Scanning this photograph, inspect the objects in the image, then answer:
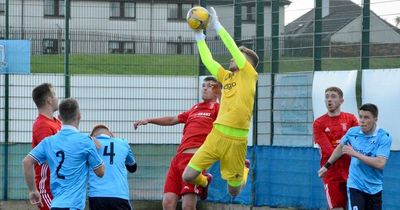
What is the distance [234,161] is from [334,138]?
112 inches

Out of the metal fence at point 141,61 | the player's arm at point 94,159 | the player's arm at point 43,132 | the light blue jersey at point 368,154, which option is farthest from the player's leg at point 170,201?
the metal fence at point 141,61

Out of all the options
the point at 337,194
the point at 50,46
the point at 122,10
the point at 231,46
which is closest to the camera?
the point at 231,46

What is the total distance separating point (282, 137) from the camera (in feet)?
52.6

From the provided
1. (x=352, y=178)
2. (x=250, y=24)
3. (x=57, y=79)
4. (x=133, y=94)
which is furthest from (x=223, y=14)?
(x=352, y=178)

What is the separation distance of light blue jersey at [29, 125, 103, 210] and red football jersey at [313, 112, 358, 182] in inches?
179

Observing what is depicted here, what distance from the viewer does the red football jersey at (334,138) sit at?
13258mm

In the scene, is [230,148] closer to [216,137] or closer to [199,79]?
[216,137]

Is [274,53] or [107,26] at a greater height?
[107,26]

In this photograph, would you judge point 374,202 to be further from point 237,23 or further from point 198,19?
point 237,23

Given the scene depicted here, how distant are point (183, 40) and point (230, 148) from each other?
7116mm

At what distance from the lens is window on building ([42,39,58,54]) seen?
1712cm

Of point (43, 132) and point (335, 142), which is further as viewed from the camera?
point (335, 142)

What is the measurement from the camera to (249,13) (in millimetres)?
16922

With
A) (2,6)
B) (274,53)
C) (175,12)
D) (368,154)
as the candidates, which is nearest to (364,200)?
(368,154)
